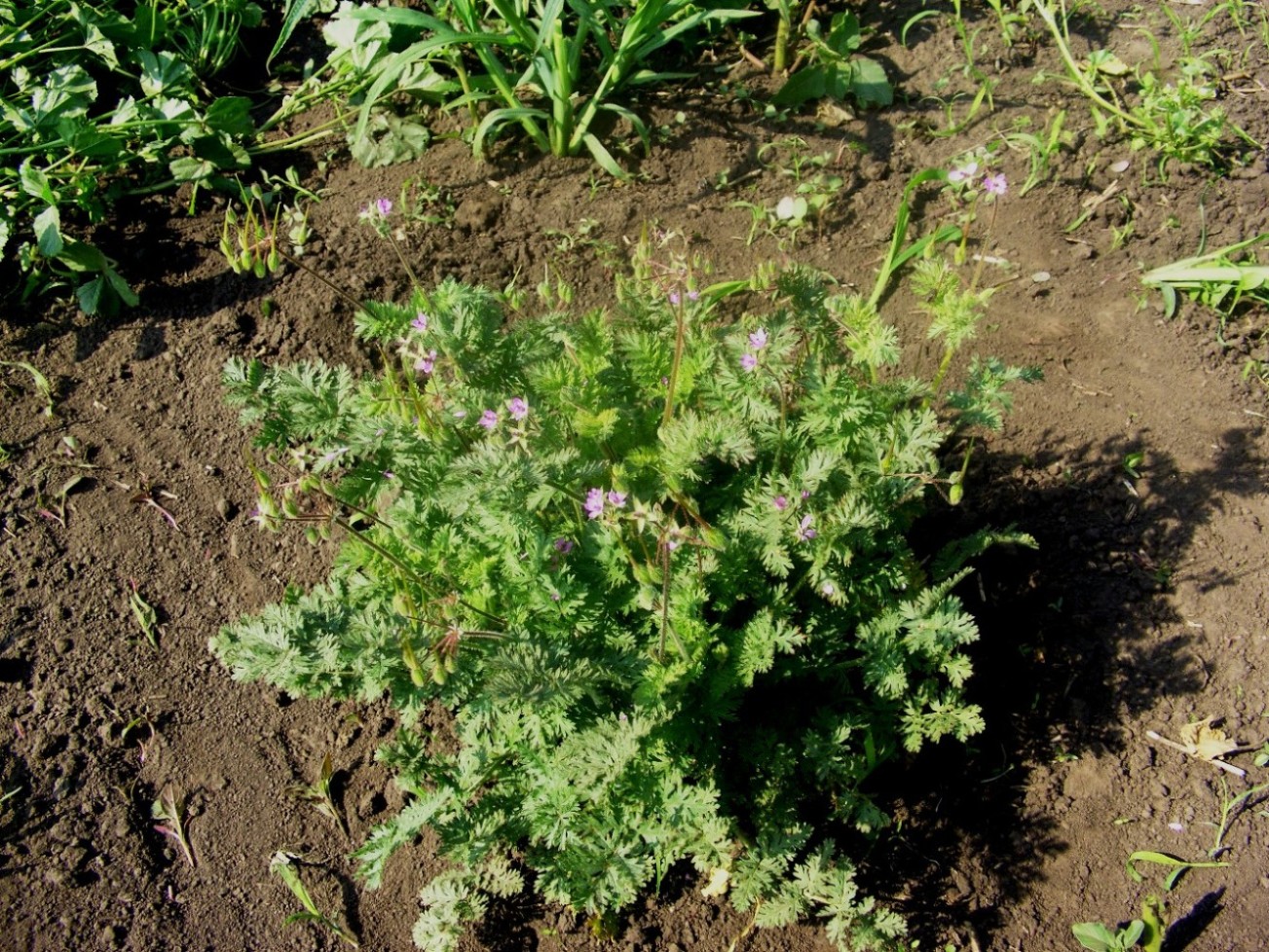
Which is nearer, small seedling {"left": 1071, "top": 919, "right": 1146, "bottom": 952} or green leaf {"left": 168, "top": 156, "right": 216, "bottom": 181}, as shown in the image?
small seedling {"left": 1071, "top": 919, "right": 1146, "bottom": 952}

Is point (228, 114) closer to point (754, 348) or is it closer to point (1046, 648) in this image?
point (754, 348)

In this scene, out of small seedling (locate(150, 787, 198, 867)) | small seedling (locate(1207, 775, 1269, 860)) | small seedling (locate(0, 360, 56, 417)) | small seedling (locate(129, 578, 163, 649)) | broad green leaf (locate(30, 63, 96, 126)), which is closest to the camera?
small seedling (locate(1207, 775, 1269, 860))

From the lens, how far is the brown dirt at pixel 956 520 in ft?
7.94

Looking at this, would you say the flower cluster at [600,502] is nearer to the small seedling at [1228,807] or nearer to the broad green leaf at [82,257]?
the small seedling at [1228,807]

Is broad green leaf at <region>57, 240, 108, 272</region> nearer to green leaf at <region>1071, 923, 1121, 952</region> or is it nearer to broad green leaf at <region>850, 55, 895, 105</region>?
broad green leaf at <region>850, 55, 895, 105</region>

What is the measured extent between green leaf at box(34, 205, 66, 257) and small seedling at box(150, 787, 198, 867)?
165 centimetres

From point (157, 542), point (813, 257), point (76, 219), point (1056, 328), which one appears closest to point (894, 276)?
point (813, 257)

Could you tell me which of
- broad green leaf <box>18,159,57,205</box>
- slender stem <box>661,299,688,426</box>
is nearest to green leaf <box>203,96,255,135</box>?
broad green leaf <box>18,159,57,205</box>

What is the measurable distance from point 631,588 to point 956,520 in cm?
104

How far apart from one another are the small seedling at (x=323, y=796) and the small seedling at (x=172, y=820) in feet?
0.82

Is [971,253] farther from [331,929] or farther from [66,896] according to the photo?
[66,896]

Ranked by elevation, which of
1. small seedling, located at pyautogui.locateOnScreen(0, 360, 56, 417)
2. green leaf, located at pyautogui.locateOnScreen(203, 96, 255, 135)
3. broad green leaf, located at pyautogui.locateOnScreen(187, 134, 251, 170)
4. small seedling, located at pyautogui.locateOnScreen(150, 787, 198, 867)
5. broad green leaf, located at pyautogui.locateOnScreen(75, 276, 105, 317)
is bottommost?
small seedling, located at pyautogui.locateOnScreen(150, 787, 198, 867)

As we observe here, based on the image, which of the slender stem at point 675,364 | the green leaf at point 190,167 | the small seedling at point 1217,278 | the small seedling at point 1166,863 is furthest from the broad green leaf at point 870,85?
the small seedling at point 1166,863

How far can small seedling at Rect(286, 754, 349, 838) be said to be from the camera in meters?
2.55
